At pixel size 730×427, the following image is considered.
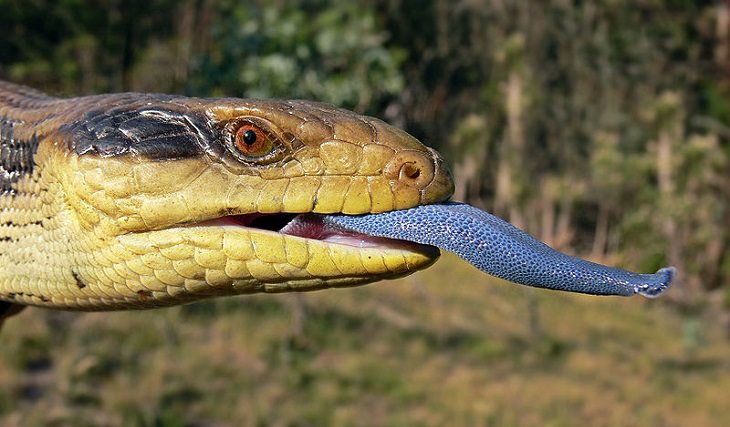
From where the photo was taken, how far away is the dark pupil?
1572mm

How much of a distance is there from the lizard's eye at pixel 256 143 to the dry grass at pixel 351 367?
513 cm

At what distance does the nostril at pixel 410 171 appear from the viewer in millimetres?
1542

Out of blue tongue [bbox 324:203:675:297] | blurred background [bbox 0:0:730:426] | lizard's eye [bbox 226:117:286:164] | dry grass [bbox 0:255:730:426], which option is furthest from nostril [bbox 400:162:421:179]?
dry grass [bbox 0:255:730:426]

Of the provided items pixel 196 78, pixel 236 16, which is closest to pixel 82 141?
pixel 196 78

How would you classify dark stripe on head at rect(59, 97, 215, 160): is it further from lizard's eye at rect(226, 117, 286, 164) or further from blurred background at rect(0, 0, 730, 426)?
blurred background at rect(0, 0, 730, 426)

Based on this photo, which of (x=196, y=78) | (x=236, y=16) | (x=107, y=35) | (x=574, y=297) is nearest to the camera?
(x=196, y=78)

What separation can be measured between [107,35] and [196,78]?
1817 millimetres

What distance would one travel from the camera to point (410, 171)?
1546mm

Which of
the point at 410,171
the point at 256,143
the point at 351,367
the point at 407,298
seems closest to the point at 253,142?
the point at 256,143

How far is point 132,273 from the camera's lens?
1546 mm

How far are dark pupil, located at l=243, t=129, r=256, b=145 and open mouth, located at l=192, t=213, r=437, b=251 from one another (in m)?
0.14

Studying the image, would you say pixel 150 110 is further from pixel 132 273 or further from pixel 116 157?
pixel 132 273

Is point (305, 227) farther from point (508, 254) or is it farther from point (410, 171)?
point (508, 254)

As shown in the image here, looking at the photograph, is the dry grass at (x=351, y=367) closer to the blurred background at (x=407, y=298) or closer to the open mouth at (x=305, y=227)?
the blurred background at (x=407, y=298)
